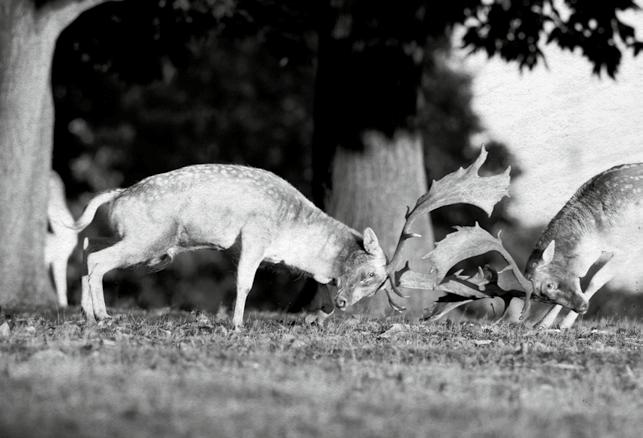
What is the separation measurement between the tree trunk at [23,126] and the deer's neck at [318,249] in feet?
14.2

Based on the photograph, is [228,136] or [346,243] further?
[228,136]

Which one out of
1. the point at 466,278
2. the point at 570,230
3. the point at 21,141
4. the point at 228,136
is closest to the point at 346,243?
the point at 466,278

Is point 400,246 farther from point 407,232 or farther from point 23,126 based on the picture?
point 23,126

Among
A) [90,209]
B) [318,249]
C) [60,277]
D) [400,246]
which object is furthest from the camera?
[60,277]

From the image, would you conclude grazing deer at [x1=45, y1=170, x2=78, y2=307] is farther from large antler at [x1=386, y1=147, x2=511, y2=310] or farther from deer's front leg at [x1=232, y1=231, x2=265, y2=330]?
large antler at [x1=386, y1=147, x2=511, y2=310]

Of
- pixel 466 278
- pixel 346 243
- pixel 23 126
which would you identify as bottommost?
pixel 466 278

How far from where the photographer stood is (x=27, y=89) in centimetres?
1287

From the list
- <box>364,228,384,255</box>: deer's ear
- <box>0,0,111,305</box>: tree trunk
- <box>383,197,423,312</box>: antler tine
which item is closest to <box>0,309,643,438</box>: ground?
<box>383,197,423,312</box>: antler tine

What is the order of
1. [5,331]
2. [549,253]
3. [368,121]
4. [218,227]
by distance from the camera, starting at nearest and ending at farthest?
1. [5,331]
2. [218,227]
3. [549,253]
4. [368,121]

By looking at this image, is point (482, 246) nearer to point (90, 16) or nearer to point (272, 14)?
point (272, 14)

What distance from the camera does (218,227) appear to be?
30.6ft

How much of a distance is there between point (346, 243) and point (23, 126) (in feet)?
16.2

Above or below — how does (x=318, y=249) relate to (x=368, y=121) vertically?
below

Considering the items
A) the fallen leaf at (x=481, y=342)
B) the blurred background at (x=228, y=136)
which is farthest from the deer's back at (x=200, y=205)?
the blurred background at (x=228, y=136)
